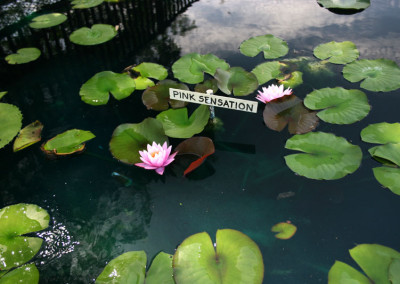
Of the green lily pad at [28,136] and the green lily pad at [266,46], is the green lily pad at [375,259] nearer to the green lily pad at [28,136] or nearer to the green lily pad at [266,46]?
the green lily pad at [266,46]

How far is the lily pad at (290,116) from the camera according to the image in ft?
5.90

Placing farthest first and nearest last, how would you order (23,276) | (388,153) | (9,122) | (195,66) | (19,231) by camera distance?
(195,66) → (9,122) → (388,153) → (19,231) → (23,276)

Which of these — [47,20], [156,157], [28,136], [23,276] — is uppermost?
[47,20]

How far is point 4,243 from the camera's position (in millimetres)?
1418

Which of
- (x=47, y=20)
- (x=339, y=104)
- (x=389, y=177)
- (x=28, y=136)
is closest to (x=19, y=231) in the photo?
(x=28, y=136)

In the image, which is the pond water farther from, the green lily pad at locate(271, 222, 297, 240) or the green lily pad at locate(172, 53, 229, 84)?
the green lily pad at locate(172, 53, 229, 84)

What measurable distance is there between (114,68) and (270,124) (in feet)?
4.93

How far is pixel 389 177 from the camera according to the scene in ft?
→ 4.87

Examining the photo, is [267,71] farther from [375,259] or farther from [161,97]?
[375,259]

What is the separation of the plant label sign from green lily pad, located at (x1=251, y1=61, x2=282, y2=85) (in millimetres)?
609

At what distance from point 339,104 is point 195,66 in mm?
1116

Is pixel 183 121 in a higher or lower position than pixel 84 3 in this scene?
lower

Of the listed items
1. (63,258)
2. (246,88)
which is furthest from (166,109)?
(63,258)

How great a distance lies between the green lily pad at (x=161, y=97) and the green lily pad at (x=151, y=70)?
7.4 inches
